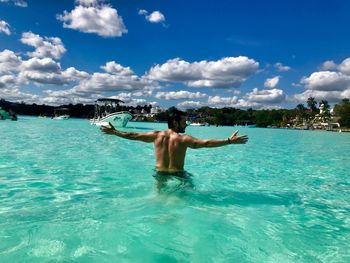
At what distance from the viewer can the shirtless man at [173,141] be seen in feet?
18.5

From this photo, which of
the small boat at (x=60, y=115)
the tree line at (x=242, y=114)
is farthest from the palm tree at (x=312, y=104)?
the small boat at (x=60, y=115)

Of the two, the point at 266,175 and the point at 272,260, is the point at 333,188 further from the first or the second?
the point at 272,260

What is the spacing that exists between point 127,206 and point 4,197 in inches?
92.1

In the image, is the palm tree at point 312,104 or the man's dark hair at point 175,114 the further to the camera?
the palm tree at point 312,104

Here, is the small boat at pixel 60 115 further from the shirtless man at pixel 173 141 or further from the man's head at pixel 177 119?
the man's head at pixel 177 119

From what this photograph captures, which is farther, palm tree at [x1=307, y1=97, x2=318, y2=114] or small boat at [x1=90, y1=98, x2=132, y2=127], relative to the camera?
palm tree at [x1=307, y1=97, x2=318, y2=114]

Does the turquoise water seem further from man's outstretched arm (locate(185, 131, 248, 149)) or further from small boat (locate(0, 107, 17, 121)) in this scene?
small boat (locate(0, 107, 17, 121))

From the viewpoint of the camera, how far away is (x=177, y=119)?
5.73 meters

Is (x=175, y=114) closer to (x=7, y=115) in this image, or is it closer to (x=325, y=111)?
(x=7, y=115)

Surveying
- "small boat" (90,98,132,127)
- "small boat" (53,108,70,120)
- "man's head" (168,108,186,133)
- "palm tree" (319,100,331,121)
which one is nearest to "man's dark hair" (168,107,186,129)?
"man's head" (168,108,186,133)

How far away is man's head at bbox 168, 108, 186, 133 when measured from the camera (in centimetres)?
570

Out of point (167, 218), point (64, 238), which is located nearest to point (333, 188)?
point (167, 218)

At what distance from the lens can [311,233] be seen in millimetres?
4586

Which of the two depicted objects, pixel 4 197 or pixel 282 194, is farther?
pixel 282 194
